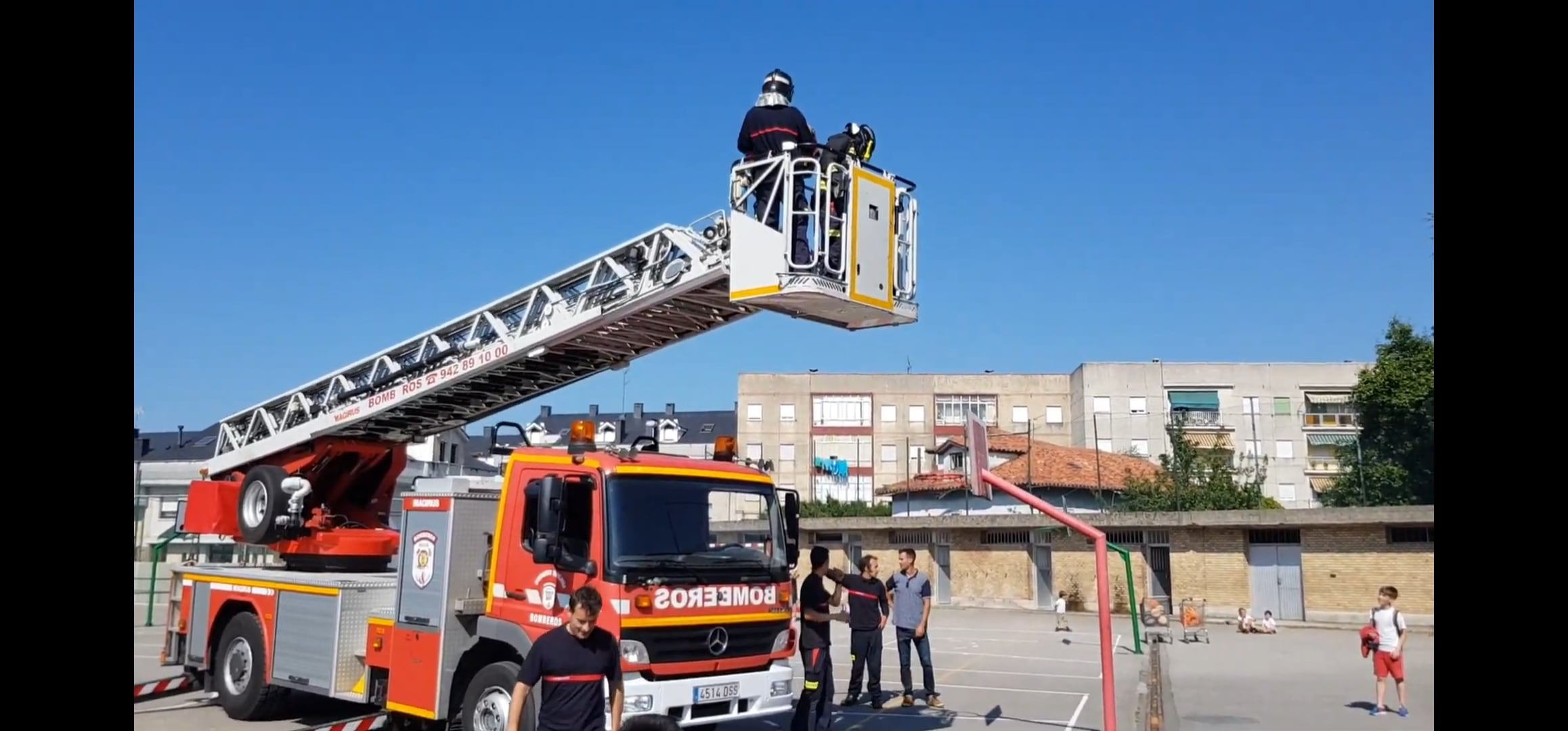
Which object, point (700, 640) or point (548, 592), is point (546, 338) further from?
point (700, 640)

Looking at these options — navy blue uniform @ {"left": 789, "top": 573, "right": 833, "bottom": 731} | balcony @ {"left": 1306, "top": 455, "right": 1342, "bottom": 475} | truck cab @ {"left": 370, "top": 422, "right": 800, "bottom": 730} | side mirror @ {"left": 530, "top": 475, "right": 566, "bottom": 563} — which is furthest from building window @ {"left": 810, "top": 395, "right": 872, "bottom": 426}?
side mirror @ {"left": 530, "top": 475, "right": 566, "bottom": 563}

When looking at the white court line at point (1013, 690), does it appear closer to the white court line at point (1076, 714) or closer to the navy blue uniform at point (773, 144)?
the white court line at point (1076, 714)

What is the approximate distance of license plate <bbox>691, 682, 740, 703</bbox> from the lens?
7.96 meters

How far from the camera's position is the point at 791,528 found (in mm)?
9406

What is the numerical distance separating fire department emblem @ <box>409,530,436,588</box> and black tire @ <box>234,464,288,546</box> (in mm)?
3406

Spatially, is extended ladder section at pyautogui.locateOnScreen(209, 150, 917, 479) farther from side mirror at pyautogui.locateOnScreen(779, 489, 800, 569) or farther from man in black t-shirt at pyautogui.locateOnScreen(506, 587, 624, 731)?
man in black t-shirt at pyautogui.locateOnScreen(506, 587, 624, 731)

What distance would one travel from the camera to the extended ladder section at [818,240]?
886cm

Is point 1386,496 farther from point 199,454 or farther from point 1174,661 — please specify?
point 199,454

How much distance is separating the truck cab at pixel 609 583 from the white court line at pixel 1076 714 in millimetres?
3597

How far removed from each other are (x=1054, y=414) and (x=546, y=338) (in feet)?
203

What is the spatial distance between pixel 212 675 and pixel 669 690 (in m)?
6.35

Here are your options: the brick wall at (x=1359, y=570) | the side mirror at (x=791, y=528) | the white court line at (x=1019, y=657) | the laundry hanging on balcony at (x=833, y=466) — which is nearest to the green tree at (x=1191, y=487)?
the brick wall at (x=1359, y=570)
